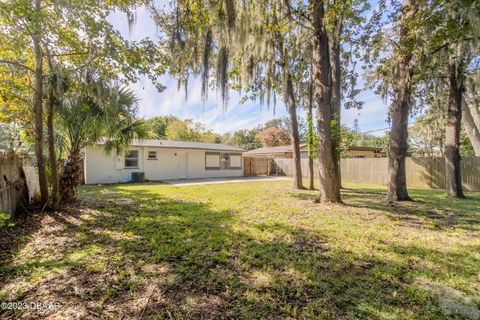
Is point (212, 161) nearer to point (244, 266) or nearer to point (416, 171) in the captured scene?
point (416, 171)

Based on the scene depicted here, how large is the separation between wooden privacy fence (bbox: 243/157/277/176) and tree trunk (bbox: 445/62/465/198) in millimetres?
11260

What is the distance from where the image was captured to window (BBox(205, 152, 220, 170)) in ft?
50.3

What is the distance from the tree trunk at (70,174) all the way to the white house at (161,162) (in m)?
3.89

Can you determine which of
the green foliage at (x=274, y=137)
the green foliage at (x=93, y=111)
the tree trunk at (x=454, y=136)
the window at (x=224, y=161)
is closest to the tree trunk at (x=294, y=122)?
the tree trunk at (x=454, y=136)

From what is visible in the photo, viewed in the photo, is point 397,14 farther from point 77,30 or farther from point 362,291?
point 77,30

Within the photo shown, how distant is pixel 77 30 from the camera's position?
5.12m

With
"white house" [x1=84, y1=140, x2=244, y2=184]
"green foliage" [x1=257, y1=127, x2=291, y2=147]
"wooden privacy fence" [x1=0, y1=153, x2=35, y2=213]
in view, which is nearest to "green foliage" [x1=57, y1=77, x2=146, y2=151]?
"wooden privacy fence" [x1=0, y1=153, x2=35, y2=213]

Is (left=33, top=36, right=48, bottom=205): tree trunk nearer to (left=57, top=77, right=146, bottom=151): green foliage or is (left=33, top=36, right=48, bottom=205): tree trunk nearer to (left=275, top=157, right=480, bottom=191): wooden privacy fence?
(left=57, top=77, right=146, bottom=151): green foliage

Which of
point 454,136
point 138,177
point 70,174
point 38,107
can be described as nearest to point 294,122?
point 454,136

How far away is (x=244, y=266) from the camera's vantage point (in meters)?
2.78

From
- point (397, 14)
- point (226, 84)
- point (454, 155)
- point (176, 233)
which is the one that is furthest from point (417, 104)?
point (176, 233)

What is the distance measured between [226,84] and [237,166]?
35.5 feet

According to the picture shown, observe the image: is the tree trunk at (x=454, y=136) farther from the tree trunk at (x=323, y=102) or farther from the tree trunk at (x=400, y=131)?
the tree trunk at (x=323, y=102)

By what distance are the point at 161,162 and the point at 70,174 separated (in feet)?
25.1
